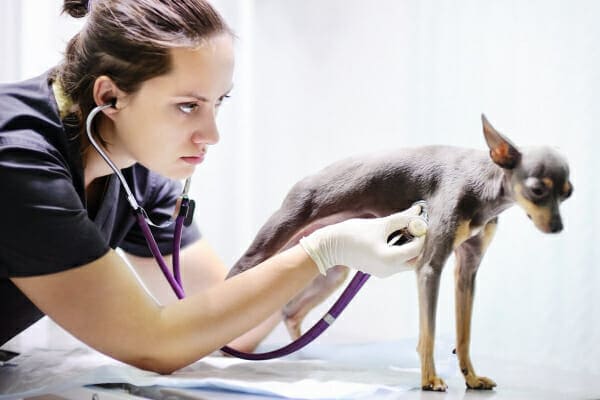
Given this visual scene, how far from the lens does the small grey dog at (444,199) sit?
0.96 m

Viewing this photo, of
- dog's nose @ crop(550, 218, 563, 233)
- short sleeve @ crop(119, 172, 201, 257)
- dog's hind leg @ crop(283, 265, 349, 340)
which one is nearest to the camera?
dog's nose @ crop(550, 218, 563, 233)

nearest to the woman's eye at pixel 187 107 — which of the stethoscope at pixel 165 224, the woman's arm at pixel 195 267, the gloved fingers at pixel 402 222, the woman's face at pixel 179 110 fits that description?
the woman's face at pixel 179 110

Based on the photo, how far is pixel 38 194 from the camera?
0.97m

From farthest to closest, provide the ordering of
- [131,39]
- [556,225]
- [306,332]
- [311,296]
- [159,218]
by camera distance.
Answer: [159,218] < [311,296] < [306,332] < [131,39] < [556,225]

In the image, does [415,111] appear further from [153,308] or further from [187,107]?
[153,308]

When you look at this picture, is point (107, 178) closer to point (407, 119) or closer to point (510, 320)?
point (407, 119)

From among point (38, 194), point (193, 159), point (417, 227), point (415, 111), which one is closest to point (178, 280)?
point (193, 159)

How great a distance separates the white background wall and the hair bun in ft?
1.99

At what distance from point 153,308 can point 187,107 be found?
0.31 metres

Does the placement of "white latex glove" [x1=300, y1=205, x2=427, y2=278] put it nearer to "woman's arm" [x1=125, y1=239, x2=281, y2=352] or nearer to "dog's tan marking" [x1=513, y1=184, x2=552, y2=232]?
"dog's tan marking" [x1=513, y1=184, x2=552, y2=232]

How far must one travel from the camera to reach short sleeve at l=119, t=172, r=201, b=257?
4.64 ft

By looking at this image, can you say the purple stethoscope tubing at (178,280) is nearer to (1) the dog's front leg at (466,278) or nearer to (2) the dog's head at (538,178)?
(1) the dog's front leg at (466,278)

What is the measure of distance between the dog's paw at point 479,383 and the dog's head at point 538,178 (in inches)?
9.1

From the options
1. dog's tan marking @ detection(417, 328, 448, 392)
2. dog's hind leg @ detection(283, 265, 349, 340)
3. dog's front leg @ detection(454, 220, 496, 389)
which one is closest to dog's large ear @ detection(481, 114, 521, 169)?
dog's front leg @ detection(454, 220, 496, 389)
